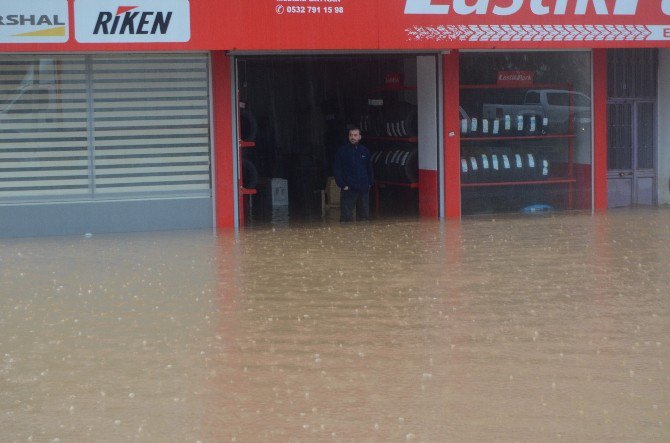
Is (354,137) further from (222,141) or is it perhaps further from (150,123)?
(150,123)

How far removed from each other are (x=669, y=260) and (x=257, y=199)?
31.9 ft

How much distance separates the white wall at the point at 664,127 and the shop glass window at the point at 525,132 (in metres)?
1.56

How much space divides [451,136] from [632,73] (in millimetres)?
3744

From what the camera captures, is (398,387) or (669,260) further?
(669,260)

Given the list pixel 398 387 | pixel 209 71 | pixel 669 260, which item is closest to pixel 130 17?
pixel 209 71

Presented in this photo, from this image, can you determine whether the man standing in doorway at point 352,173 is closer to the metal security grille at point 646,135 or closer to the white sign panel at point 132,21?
the white sign panel at point 132,21

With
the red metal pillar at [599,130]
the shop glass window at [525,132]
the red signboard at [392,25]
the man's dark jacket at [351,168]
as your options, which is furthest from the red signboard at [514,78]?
the man's dark jacket at [351,168]

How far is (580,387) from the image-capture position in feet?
23.0

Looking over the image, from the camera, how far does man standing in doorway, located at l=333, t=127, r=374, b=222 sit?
1758 cm

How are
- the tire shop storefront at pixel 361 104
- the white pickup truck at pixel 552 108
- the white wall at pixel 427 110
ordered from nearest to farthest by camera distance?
the tire shop storefront at pixel 361 104 < the white wall at pixel 427 110 < the white pickup truck at pixel 552 108

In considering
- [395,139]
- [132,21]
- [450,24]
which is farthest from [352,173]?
[132,21]

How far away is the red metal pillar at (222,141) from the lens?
16.8 m

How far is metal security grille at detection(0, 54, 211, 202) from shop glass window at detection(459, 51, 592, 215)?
4258 millimetres

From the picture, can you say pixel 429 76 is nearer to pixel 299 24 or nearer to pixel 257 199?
pixel 299 24
